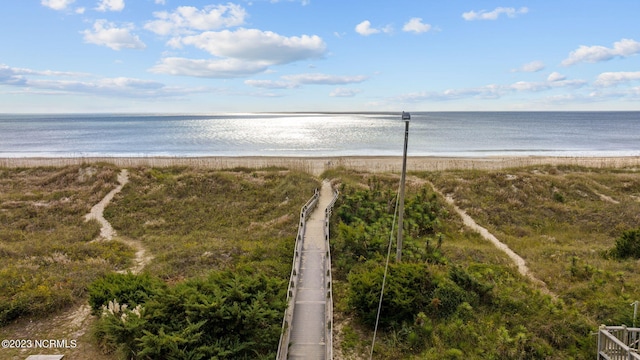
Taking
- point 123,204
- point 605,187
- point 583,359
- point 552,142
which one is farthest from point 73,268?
point 552,142

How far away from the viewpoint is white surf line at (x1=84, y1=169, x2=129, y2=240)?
2504cm

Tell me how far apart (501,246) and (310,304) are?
45.2 ft

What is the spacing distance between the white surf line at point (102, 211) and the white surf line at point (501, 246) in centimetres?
2445

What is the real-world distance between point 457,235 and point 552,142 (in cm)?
7789

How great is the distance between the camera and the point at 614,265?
1653 cm

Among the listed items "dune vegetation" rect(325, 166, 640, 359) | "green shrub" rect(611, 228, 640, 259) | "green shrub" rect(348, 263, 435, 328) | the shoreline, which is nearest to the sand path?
the shoreline

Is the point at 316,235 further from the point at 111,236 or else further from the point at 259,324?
the point at 111,236

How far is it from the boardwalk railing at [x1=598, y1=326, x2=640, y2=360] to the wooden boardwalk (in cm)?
720

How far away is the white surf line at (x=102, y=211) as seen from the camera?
25.0 meters

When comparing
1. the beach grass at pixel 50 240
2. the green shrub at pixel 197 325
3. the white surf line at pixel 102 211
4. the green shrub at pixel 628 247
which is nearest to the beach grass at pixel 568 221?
the green shrub at pixel 628 247

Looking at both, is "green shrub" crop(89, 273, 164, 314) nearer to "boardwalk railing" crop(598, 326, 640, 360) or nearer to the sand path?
the sand path

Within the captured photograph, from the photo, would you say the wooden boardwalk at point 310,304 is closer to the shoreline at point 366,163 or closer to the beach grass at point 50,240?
the beach grass at point 50,240

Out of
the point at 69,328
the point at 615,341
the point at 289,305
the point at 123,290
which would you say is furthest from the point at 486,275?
the point at 69,328

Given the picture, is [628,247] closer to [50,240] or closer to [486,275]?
[486,275]
